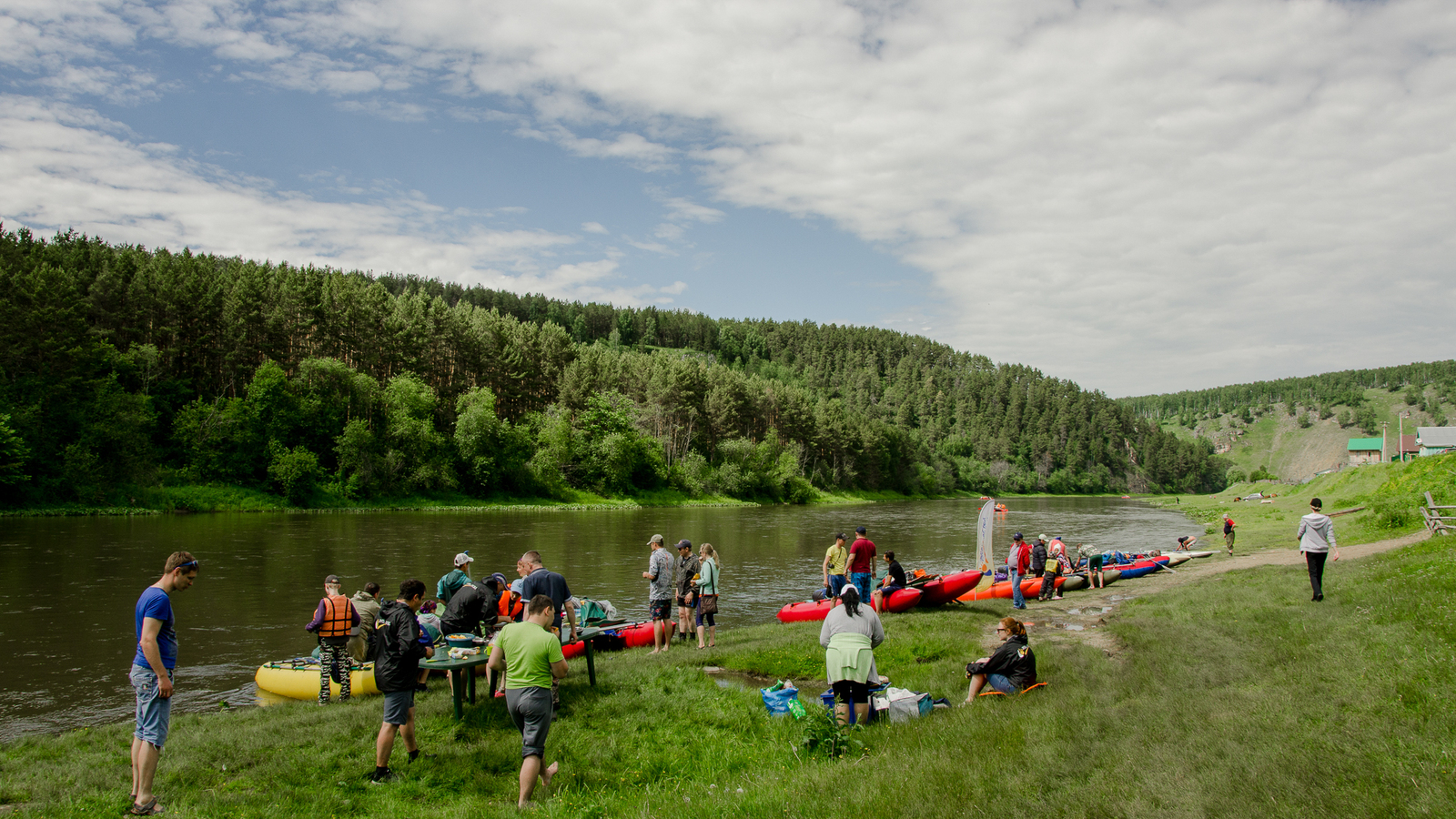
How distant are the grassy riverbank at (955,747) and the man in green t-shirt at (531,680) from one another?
49 cm

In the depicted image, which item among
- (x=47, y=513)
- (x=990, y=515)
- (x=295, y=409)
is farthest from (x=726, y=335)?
(x=990, y=515)

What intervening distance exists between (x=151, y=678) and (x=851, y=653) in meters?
7.22

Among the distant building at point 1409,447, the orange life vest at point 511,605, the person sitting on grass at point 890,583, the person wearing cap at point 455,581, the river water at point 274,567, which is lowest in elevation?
the river water at point 274,567

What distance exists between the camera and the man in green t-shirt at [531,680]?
728cm

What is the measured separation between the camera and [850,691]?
29.4 feet

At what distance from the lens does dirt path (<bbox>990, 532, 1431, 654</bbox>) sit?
15.8 meters

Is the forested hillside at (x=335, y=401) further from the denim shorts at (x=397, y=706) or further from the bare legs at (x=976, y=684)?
the bare legs at (x=976, y=684)

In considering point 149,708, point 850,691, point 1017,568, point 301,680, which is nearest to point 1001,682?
point 850,691

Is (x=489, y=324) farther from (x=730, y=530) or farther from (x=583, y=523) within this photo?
(x=730, y=530)

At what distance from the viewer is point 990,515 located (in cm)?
2388

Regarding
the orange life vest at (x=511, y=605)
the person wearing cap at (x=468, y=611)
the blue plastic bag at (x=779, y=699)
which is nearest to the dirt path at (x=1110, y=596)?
the blue plastic bag at (x=779, y=699)

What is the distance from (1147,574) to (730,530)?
26.3 metres

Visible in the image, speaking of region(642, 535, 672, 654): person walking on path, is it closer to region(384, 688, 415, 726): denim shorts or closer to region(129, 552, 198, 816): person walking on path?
region(384, 688, 415, 726): denim shorts

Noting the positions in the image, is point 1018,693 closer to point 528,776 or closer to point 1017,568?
point 528,776
